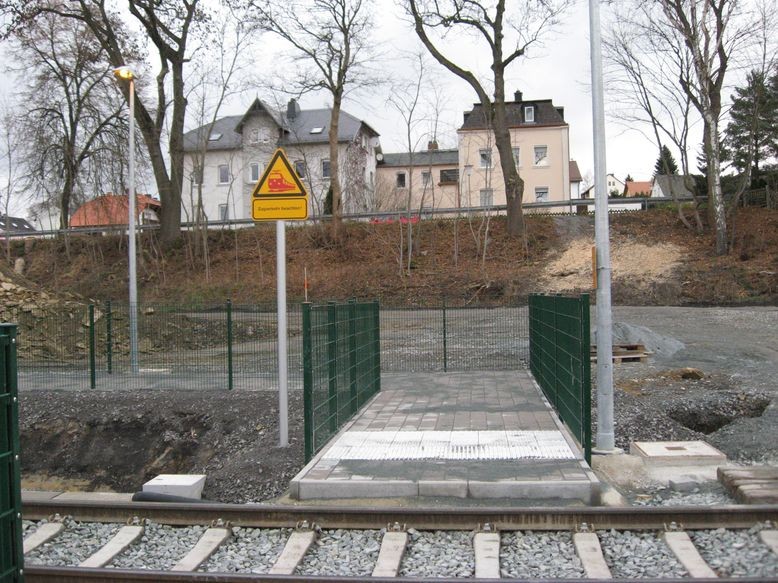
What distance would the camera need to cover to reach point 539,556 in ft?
16.2

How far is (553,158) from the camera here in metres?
57.7

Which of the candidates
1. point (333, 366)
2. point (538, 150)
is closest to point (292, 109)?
point (538, 150)

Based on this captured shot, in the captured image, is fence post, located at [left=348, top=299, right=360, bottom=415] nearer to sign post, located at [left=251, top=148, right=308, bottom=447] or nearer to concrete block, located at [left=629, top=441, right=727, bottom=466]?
sign post, located at [left=251, top=148, right=308, bottom=447]

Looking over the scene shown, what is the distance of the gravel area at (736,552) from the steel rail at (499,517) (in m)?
0.12

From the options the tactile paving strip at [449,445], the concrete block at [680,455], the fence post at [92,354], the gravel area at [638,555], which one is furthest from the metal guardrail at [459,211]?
the gravel area at [638,555]

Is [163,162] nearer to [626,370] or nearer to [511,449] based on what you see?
[626,370]

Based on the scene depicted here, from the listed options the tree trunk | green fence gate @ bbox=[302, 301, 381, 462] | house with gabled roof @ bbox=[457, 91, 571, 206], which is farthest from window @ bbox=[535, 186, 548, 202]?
green fence gate @ bbox=[302, 301, 381, 462]

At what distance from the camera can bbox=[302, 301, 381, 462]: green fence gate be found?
723 centimetres

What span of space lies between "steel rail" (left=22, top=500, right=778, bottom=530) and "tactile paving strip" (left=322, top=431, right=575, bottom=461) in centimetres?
148

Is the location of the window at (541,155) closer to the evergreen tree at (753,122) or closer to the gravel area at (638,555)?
the evergreen tree at (753,122)

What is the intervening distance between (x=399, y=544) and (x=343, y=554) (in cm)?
43

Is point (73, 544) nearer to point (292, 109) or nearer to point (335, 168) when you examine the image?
point (335, 168)

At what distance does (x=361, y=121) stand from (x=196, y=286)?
33.8m

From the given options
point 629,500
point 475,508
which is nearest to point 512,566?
point 475,508
